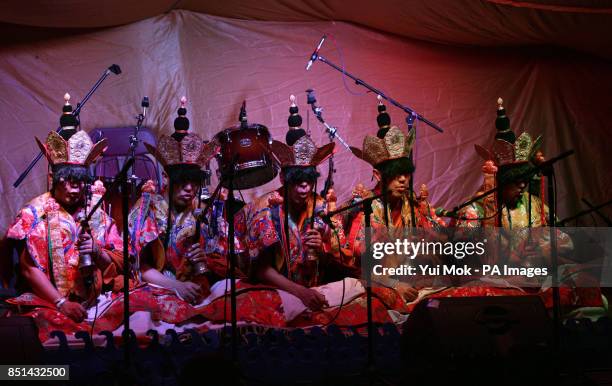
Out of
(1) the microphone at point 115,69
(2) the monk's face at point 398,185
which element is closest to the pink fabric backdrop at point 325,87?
(1) the microphone at point 115,69

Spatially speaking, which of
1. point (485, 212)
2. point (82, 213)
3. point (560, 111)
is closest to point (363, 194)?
point (485, 212)

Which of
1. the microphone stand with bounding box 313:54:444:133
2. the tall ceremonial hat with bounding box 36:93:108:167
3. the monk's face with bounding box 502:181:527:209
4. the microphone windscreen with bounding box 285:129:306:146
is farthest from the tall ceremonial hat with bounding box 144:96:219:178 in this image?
the monk's face with bounding box 502:181:527:209

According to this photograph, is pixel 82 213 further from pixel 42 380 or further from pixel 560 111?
pixel 560 111

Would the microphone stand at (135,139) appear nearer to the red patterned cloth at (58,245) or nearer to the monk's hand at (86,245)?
the red patterned cloth at (58,245)

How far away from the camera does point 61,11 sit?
6906 mm

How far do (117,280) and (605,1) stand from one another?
4738 mm

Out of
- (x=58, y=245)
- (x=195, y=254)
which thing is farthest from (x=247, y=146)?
(x=58, y=245)

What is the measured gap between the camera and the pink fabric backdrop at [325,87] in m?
7.17

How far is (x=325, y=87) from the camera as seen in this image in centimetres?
778


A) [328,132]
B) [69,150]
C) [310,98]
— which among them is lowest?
[69,150]

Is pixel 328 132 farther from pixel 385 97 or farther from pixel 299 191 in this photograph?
pixel 299 191

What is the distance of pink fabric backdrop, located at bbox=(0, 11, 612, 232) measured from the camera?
7.17 m

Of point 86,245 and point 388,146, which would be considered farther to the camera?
point 388,146

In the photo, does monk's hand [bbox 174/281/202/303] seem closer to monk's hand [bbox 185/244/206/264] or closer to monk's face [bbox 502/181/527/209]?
monk's hand [bbox 185/244/206/264]
